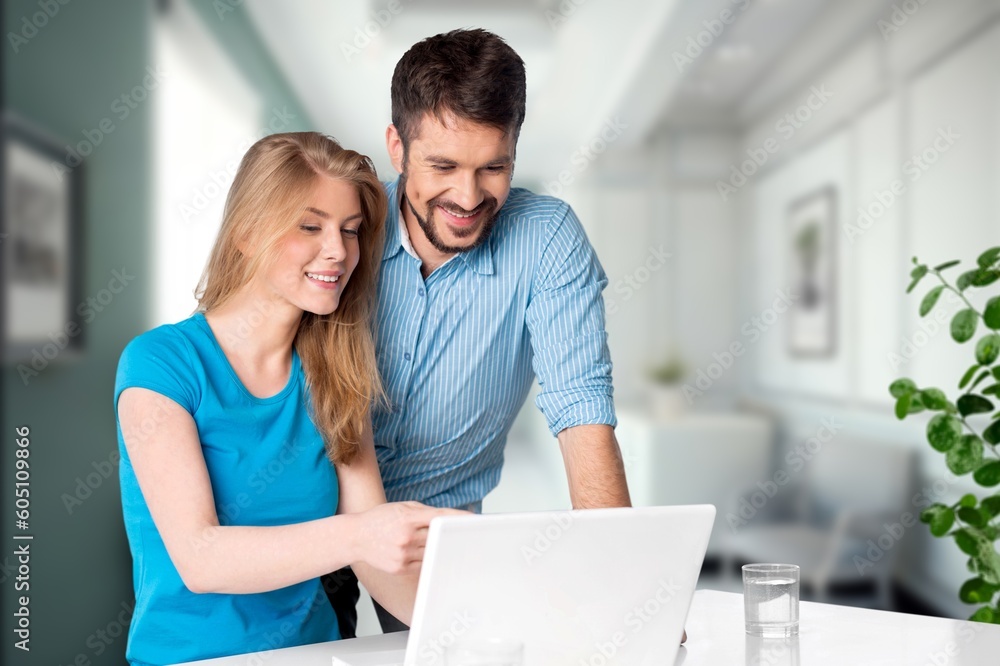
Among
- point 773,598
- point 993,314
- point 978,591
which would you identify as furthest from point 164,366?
point 978,591

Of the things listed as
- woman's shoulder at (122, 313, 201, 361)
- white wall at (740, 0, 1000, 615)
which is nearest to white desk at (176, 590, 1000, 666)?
woman's shoulder at (122, 313, 201, 361)

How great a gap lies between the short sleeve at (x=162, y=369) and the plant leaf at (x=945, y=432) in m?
1.74

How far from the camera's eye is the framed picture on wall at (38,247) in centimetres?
259

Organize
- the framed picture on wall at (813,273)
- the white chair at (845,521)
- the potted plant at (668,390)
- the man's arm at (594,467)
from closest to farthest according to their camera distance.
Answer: the man's arm at (594,467)
the white chair at (845,521)
the framed picture on wall at (813,273)
the potted plant at (668,390)

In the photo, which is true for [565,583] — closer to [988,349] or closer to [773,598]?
[773,598]

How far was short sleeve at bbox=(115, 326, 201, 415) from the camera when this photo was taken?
126 centimetres

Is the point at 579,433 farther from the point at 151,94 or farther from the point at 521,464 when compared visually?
the point at 521,464

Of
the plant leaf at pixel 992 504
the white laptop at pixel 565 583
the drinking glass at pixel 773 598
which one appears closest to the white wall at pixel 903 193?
the plant leaf at pixel 992 504

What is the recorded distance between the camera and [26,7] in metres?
2.76

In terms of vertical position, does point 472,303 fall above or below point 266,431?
above

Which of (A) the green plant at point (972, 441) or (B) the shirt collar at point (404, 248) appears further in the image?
(A) the green plant at point (972, 441)

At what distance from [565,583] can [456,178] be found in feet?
2.74

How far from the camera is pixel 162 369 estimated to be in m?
1.28

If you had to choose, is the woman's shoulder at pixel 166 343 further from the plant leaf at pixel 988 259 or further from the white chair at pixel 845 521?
the white chair at pixel 845 521
